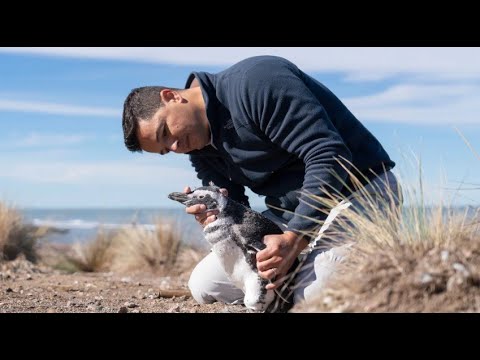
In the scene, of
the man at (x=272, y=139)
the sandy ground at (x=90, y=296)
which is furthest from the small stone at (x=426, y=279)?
the sandy ground at (x=90, y=296)

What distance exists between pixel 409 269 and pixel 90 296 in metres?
3.47

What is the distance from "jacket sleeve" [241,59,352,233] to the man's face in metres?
0.35

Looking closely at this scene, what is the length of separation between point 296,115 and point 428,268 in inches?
50.4

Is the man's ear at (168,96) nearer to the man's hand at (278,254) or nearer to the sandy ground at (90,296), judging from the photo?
the man's hand at (278,254)

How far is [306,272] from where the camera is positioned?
420 cm

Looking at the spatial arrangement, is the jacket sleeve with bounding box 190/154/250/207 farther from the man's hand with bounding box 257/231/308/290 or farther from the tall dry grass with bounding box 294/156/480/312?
the tall dry grass with bounding box 294/156/480/312

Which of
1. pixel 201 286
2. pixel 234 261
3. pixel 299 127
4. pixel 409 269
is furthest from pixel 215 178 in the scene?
pixel 409 269

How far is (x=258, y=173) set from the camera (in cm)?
453

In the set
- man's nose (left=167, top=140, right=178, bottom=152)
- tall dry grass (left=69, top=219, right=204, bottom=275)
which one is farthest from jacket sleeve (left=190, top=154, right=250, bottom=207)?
tall dry grass (left=69, top=219, right=204, bottom=275)

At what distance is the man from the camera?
3.89 meters

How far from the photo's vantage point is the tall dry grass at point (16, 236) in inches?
363

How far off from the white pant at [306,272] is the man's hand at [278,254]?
0.42 feet
